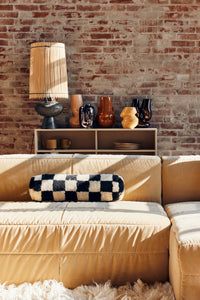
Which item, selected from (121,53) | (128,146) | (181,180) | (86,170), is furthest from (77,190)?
(121,53)

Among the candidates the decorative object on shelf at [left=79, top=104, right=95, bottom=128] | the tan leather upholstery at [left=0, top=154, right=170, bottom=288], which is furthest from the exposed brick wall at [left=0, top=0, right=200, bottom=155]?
the tan leather upholstery at [left=0, top=154, right=170, bottom=288]

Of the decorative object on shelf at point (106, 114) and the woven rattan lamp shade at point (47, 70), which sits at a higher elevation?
the woven rattan lamp shade at point (47, 70)

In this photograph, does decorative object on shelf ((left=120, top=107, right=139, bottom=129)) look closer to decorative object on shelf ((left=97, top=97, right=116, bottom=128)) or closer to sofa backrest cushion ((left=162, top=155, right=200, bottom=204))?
decorative object on shelf ((left=97, top=97, right=116, bottom=128))

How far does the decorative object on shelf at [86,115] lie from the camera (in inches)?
136

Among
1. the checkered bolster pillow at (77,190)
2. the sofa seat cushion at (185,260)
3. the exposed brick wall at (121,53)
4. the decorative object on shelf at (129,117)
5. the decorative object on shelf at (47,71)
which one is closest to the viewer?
the sofa seat cushion at (185,260)

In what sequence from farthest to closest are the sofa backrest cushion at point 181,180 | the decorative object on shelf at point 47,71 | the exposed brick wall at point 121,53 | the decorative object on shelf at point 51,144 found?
1. the exposed brick wall at point 121,53
2. the decorative object on shelf at point 51,144
3. the decorative object on shelf at point 47,71
4. the sofa backrest cushion at point 181,180

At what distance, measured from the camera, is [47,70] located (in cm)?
326

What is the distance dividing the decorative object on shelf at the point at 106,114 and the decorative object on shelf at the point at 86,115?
0.12 meters

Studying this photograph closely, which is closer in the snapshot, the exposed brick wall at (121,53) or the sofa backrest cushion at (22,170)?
the sofa backrest cushion at (22,170)

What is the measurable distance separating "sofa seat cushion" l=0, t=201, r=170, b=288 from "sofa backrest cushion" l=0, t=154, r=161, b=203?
52cm

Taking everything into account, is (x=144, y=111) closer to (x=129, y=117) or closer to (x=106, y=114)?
(x=129, y=117)

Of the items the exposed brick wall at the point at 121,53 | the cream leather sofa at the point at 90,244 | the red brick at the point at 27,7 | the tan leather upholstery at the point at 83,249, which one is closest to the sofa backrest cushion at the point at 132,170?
the cream leather sofa at the point at 90,244

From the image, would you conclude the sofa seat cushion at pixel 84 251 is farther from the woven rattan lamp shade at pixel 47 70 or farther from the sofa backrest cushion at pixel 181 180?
the woven rattan lamp shade at pixel 47 70

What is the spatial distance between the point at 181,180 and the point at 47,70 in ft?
5.87
